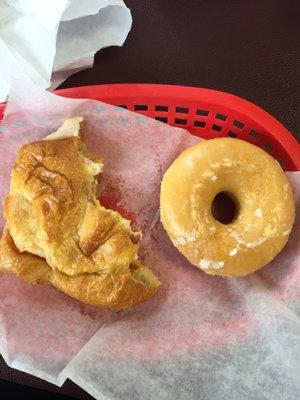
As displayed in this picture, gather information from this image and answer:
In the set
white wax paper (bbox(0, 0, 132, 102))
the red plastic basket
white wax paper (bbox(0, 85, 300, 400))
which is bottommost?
white wax paper (bbox(0, 85, 300, 400))

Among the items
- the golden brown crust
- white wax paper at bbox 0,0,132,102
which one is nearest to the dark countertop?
white wax paper at bbox 0,0,132,102

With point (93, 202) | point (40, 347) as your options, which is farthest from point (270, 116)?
point (40, 347)

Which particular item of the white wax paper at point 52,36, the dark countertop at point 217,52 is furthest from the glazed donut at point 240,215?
the white wax paper at point 52,36

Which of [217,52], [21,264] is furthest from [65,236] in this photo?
[217,52]

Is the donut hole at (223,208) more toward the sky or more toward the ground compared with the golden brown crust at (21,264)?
more toward the ground

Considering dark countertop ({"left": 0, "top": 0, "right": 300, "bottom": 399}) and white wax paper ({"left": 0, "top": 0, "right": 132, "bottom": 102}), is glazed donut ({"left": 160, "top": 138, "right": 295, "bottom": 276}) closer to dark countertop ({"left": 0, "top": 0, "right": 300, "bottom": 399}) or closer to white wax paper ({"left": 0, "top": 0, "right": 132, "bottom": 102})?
dark countertop ({"left": 0, "top": 0, "right": 300, "bottom": 399})

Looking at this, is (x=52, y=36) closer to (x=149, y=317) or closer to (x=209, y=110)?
(x=209, y=110)

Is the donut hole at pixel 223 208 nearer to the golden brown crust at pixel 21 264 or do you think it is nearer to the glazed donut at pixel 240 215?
the glazed donut at pixel 240 215
